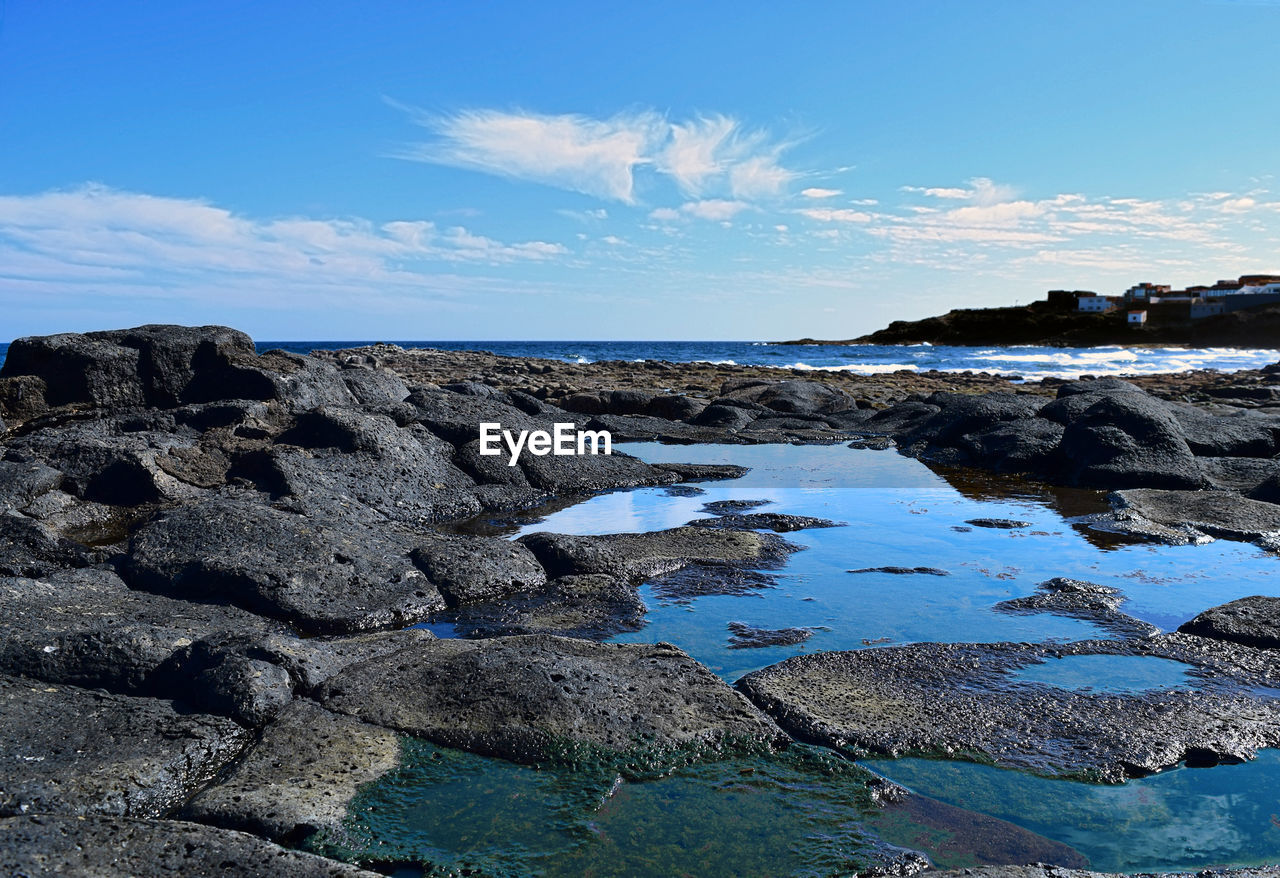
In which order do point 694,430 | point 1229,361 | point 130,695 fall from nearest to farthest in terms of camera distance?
point 130,695
point 694,430
point 1229,361

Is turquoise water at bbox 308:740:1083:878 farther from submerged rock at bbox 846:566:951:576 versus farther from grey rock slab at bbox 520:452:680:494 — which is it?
grey rock slab at bbox 520:452:680:494

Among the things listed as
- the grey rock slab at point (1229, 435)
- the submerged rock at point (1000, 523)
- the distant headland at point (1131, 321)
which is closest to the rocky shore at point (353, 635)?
the submerged rock at point (1000, 523)

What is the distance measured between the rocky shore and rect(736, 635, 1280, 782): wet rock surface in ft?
0.07

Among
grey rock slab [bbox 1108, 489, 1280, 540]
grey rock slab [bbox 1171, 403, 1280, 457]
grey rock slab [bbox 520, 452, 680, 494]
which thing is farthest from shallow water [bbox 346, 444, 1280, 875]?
grey rock slab [bbox 1171, 403, 1280, 457]

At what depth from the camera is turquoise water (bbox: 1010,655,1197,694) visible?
496cm

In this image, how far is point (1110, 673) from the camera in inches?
204

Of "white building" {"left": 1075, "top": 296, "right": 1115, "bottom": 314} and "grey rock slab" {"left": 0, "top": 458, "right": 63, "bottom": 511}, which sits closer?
"grey rock slab" {"left": 0, "top": 458, "right": 63, "bottom": 511}

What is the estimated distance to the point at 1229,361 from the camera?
5381 centimetres

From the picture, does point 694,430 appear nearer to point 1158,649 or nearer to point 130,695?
point 1158,649

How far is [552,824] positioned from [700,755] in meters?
0.87

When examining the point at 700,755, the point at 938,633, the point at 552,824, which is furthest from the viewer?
the point at 938,633

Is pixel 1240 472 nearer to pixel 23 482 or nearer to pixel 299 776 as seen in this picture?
pixel 299 776

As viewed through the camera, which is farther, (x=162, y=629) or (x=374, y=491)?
(x=374, y=491)

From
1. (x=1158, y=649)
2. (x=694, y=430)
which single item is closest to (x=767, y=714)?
(x=1158, y=649)
